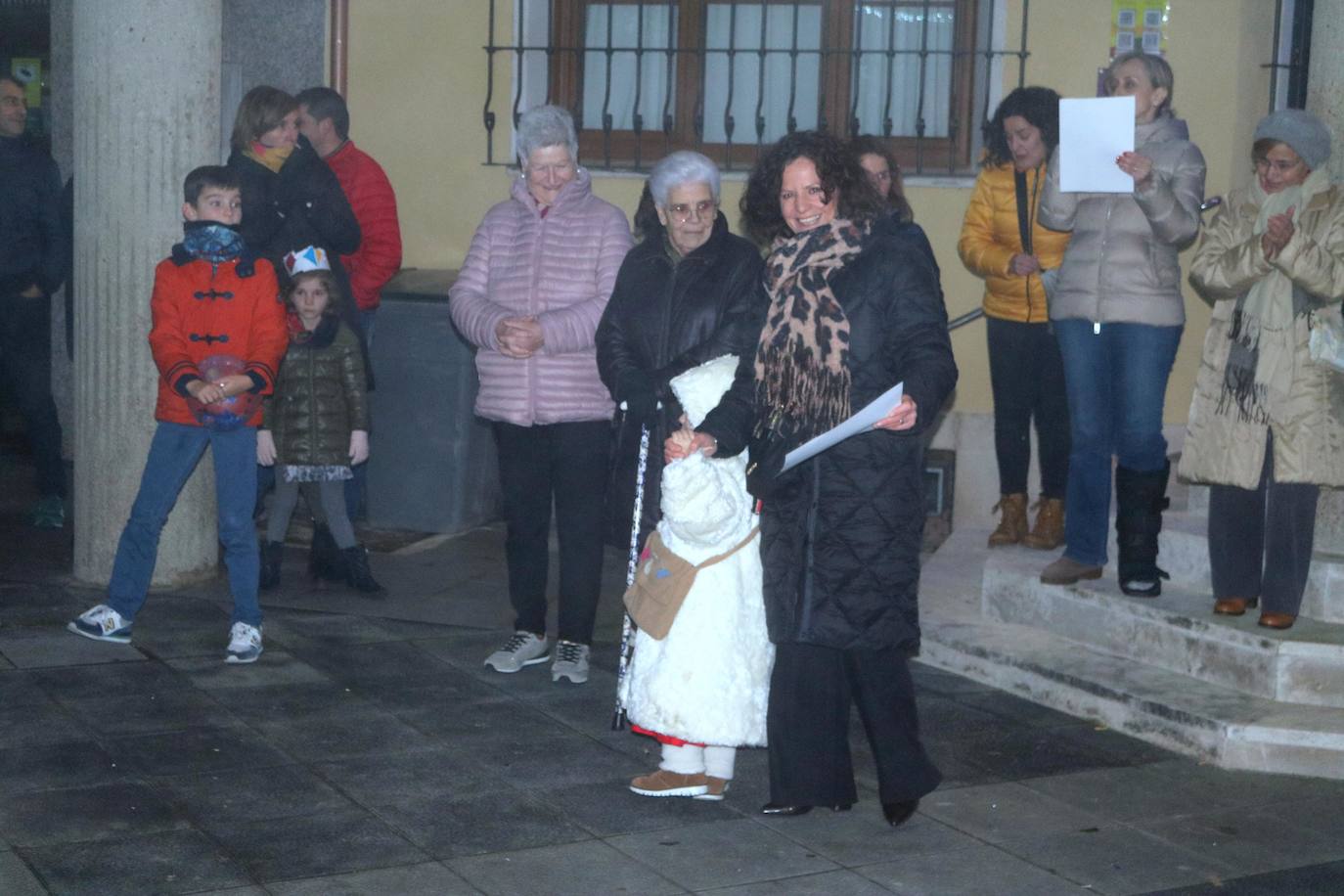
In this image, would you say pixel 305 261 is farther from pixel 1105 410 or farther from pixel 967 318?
pixel 1105 410

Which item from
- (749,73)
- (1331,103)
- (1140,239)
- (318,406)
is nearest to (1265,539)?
(1140,239)

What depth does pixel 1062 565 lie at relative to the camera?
669cm

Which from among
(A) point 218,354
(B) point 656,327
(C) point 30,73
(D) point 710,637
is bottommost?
(D) point 710,637

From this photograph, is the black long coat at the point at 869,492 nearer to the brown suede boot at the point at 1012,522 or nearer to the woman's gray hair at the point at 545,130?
the woman's gray hair at the point at 545,130

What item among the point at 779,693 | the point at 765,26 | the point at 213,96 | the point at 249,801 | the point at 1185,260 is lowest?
the point at 249,801

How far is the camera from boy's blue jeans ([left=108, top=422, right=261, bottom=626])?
6.41 meters

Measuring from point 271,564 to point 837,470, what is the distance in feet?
Result: 11.5

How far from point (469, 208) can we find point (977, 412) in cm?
289

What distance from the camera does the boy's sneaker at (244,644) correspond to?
20.9 feet

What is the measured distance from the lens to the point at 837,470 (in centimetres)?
477

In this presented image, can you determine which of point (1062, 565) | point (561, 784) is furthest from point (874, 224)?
point (1062, 565)

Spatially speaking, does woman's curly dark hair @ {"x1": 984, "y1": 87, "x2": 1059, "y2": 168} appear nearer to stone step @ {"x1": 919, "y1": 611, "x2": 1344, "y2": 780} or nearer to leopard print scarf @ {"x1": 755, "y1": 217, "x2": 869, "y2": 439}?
stone step @ {"x1": 919, "y1": 611, "x2": 1344, "y2": 780}

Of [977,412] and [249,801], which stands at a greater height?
[977,412]

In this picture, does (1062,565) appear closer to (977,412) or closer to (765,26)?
(977,412)
